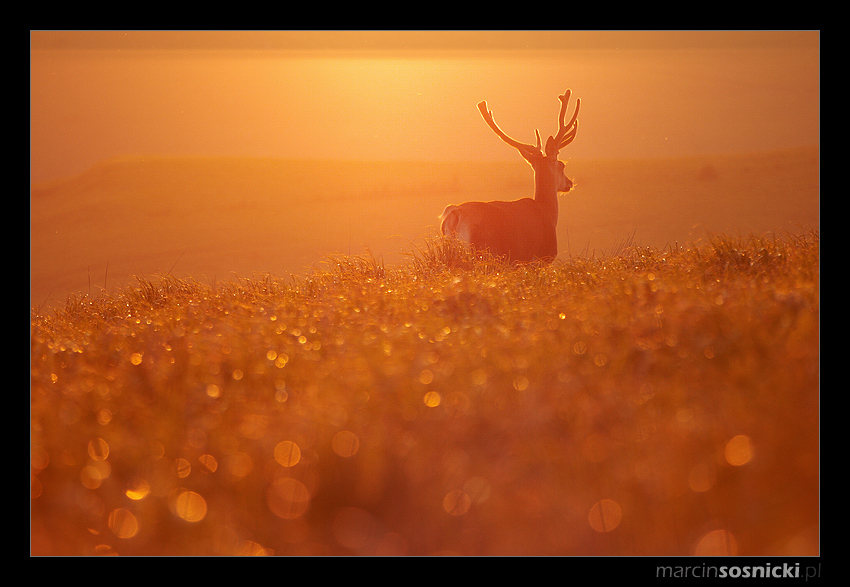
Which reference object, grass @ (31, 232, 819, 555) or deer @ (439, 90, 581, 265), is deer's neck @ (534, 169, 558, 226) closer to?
deer @ (439, 90, 581, 265)

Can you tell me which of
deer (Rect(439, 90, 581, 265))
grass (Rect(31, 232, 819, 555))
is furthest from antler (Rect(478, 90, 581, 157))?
grass (Rect(31, 232, 819, 555))

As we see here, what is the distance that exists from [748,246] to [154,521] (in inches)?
162

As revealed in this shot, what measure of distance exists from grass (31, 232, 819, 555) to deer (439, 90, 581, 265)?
108 inches

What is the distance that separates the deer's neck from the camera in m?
6.94

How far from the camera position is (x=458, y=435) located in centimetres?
162

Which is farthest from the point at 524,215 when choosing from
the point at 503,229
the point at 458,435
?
the point at 458,435

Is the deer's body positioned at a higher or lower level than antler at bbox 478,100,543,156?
lower

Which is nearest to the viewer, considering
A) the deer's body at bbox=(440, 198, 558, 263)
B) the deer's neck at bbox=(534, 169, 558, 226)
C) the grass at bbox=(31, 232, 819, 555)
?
the grass at bbox=(31, 232, 819, 555)

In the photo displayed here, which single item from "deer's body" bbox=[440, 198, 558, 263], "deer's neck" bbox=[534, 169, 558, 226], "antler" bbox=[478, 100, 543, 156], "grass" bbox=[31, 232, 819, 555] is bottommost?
"grass" bbox=[31, 232, 819, 555]

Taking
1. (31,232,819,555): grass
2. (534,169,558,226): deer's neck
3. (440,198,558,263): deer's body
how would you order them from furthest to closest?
1. (534,169,558,226): deer's neck
2. (440,198,558,263): deer's body
3. (31,232,819,555): grass

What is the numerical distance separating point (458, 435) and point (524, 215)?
5.08 meters

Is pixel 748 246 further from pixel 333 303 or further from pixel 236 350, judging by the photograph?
pixel 236 350

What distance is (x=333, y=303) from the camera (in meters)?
3.39

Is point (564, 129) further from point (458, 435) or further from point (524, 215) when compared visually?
point (458, 435)
